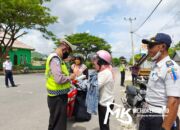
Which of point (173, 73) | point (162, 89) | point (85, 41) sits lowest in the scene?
point (162, 89)

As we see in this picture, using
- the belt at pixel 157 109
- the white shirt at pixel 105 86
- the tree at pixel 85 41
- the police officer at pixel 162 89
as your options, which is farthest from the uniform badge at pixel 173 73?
the tree at pixel 85 41

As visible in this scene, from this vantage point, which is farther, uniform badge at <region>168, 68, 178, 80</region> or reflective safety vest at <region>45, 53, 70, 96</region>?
reflective safety vest at <region>45, 53, 70, 96</region>

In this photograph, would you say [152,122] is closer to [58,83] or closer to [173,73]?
[173,73]

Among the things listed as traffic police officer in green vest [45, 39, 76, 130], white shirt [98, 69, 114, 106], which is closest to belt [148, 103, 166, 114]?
white shirt [98, 69, 114, 106]

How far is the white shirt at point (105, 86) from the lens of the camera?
14.1 ft

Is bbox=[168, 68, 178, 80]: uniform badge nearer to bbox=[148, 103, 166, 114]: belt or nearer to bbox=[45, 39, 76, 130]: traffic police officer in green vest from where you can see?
bbox=[148, 103, 166, 114]: belt

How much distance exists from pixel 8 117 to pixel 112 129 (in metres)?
2.87

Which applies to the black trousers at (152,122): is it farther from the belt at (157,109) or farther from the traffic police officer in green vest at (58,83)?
the traffic police officer in green vest at (58,83)

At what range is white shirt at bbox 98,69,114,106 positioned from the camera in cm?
429

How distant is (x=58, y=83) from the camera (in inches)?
165

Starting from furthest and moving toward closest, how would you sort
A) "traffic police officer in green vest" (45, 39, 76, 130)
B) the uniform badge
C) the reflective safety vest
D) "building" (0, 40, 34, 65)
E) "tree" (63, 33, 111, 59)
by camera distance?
"tree" (63, 33, 111, 59)
"building" (0, 40, 34, 65)
the reflective safety vest
"traffic police officer in green vest" (45, 39, 76, 130)
the uniform badge

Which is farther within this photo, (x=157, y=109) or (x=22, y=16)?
(x=22, y=16)

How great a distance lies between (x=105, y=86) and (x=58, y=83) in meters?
0.80

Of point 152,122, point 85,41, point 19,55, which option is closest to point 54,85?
point 152,122
